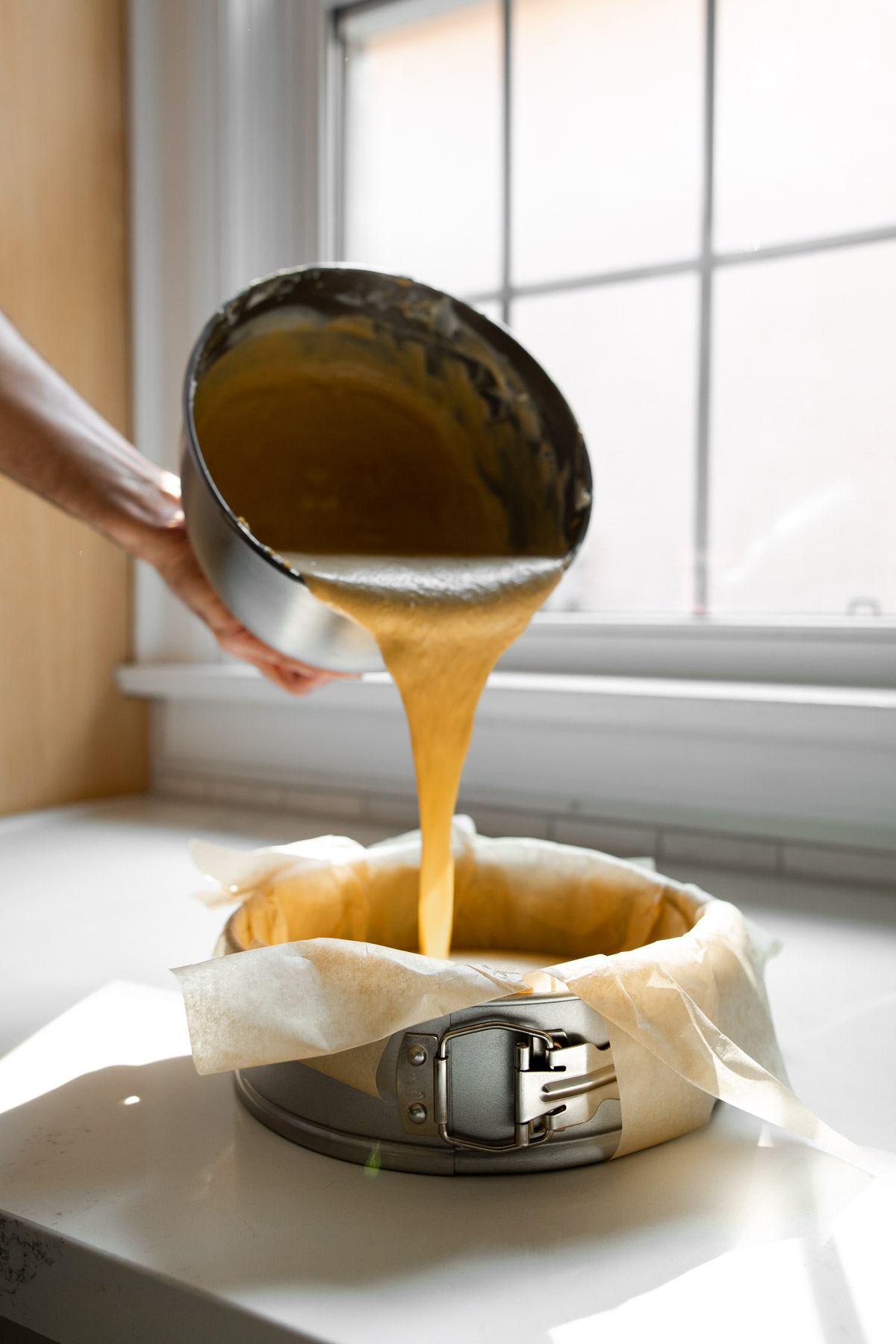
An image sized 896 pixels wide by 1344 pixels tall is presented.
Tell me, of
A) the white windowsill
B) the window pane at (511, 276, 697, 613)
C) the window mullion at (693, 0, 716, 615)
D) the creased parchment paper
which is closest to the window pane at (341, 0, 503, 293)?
the window pane at (511, 276, 697, 613)

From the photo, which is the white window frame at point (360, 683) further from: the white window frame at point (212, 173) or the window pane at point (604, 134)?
the window pane at point (604, 134)

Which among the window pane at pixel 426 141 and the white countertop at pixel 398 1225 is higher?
the window pane at pixel 426 141

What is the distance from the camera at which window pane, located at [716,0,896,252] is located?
1.12m

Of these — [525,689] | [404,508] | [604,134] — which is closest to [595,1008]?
[404,508]

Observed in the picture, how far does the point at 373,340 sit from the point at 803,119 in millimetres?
761

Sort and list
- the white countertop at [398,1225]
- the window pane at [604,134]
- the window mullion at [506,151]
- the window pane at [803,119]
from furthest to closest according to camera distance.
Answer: the window mullion at [506,151] < the window pane at [604,134] < the window pane at [803,119] < the white countertop at [398,1225]

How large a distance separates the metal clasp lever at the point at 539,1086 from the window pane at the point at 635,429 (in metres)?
0.86

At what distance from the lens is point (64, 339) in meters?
1.34

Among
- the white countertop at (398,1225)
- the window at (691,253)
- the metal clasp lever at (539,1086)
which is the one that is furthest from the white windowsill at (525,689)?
the metal clasp lever at (539,1086)

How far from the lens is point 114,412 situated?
1423mm

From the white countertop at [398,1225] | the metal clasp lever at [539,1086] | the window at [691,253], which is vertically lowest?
the white countertop at [398,1225]

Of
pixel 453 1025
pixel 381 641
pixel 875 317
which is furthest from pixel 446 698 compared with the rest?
pixel 875 317

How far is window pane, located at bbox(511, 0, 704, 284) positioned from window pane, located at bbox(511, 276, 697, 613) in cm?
6

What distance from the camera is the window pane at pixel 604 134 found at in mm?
1226
